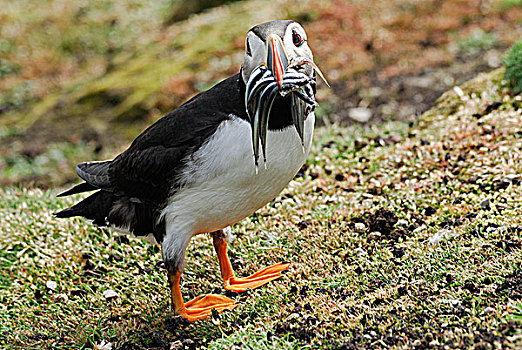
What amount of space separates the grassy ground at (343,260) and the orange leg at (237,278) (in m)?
0.12

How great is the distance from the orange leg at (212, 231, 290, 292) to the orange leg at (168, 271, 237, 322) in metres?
0.24

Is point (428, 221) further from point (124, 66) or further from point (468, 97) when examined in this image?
point (124, 66)

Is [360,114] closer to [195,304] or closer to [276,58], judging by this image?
[195,304]

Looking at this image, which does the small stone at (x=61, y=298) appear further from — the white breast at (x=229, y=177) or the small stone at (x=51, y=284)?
the white breast at (x=229, y=177)

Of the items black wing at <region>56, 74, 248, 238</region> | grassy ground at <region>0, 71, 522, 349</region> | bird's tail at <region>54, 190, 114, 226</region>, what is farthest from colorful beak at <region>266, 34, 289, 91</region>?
bird's tail at <region>54, 190, 114, 226</region>

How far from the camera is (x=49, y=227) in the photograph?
22.0 ft

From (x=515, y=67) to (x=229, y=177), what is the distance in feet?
16.7

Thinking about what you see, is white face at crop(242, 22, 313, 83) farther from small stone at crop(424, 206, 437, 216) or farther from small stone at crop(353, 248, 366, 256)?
small stone at crop(424, 206, 437, 216)

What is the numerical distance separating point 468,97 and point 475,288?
4.46 meters

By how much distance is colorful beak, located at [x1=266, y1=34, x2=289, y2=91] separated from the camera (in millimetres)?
3725

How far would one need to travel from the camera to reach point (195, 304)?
514 centimetres

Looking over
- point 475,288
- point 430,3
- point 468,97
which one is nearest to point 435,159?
point 468,97

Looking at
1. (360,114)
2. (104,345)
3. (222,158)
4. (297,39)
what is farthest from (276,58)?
(360,114)

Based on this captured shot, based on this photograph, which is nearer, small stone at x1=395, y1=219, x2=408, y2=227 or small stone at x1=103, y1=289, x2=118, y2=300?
small stone at x1=103, y1=289, x2=118, y2=300
